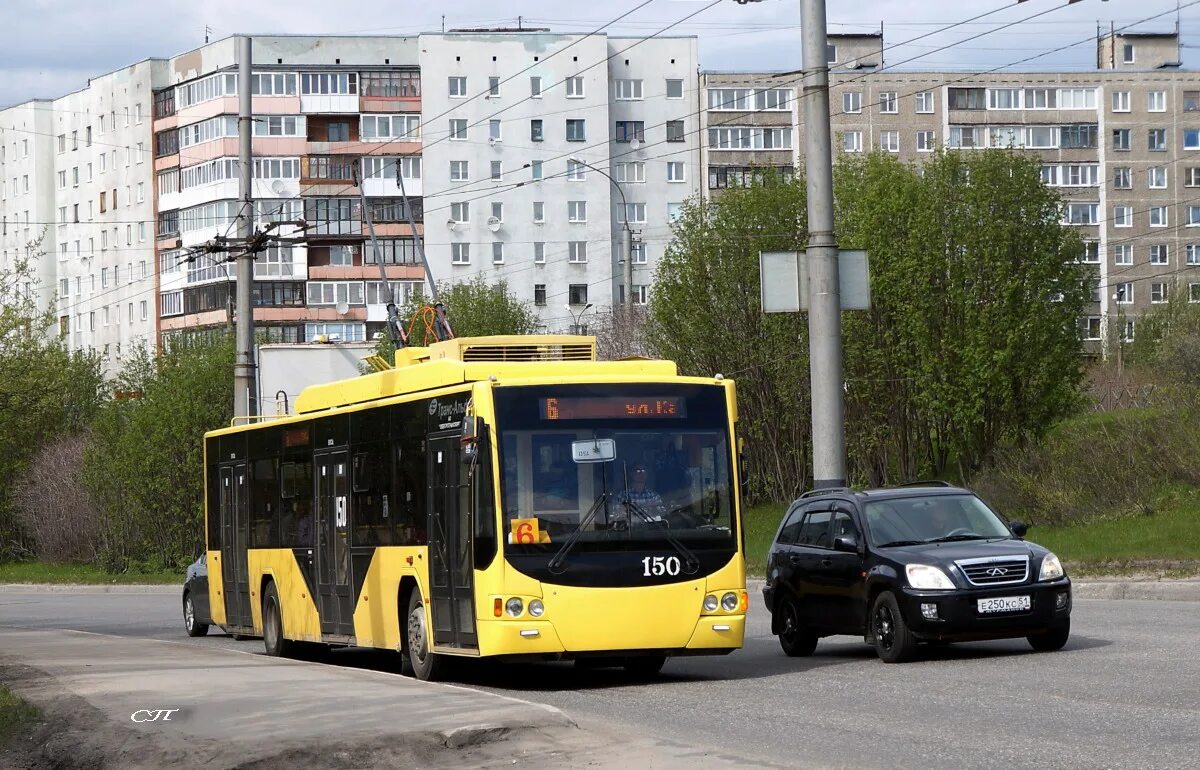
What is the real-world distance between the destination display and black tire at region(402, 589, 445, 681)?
2.31 metres

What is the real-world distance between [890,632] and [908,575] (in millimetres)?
686

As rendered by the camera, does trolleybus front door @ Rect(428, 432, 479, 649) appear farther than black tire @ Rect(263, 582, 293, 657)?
No

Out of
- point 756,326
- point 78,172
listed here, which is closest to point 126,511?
point 756,326

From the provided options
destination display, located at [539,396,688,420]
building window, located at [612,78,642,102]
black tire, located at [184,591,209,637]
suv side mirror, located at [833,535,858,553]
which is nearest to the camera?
destination display, located at [539,396,688,420]

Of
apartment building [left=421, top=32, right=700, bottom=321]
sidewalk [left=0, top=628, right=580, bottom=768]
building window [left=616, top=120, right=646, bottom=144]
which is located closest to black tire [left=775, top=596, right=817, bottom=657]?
sidewalk [left=0, top=628, right=580, bottom=768]

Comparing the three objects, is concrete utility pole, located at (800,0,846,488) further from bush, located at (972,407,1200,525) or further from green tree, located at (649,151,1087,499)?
green tree, located at (649,151,1087,499)

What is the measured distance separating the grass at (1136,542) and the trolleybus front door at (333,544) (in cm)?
1123

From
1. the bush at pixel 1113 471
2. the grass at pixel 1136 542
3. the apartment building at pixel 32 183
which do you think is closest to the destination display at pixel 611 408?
the grass at pixel 1136 542

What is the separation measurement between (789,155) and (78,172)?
49256mm

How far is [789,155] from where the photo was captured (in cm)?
11556

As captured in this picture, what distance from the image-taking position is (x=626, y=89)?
11662 cm

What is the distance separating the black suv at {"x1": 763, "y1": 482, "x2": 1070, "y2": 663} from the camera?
16547 millimetres

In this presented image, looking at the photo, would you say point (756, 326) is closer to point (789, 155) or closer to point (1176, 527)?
point (1176, 527)

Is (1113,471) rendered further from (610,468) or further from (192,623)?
(610,468)
